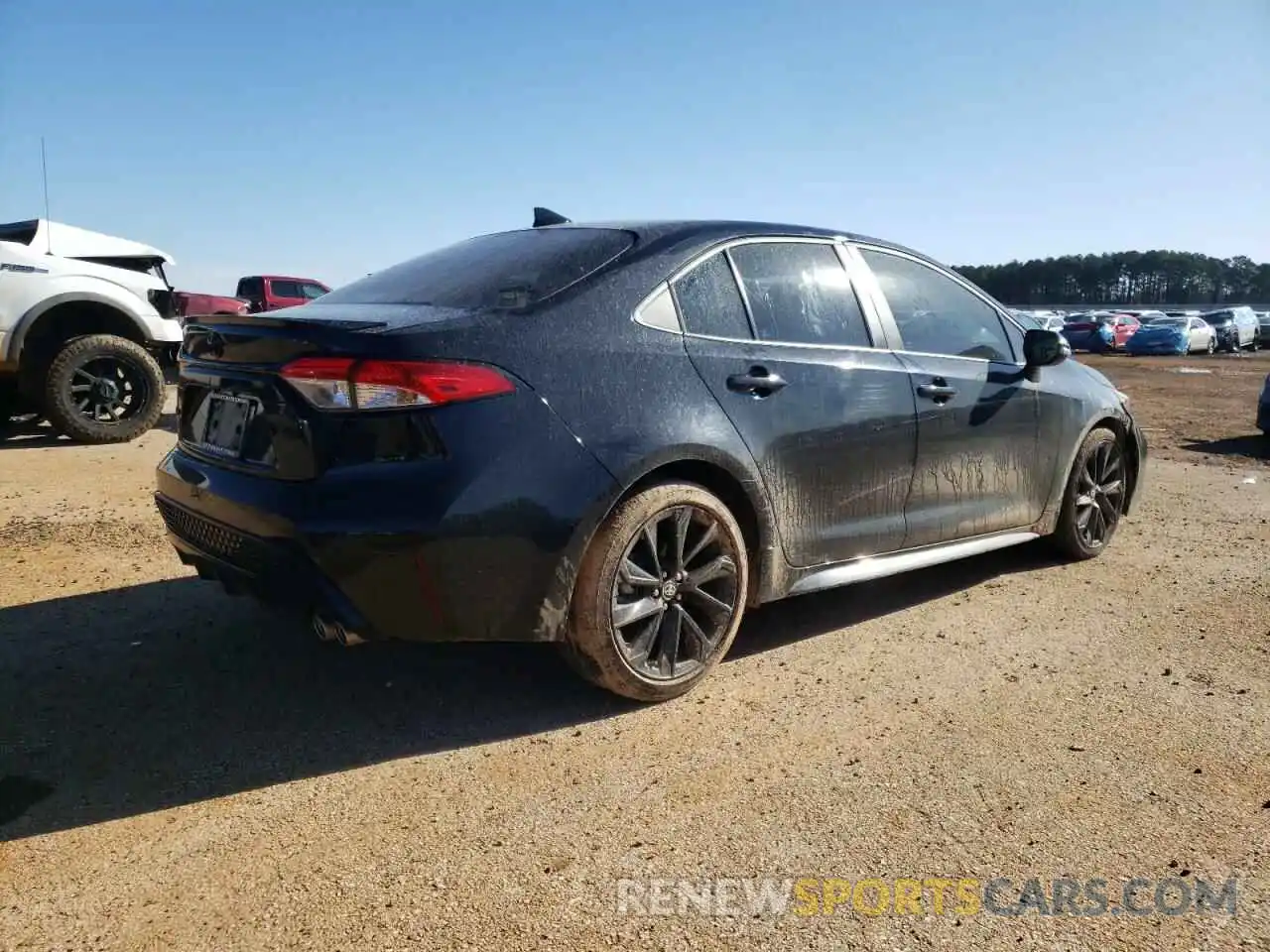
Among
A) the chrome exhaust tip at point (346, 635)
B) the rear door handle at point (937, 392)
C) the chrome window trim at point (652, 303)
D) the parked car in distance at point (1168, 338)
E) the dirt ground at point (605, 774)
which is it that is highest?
the parked car in distance at point (1168, 338)

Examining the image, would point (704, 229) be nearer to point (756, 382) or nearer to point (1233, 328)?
point (756, 382)

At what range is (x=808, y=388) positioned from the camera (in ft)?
11.5

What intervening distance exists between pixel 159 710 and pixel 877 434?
2676 millimetres

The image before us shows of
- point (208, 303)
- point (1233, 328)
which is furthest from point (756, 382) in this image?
point (1233, 328)

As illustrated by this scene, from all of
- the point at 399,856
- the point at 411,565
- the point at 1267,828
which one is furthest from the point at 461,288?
the point at 1267,828

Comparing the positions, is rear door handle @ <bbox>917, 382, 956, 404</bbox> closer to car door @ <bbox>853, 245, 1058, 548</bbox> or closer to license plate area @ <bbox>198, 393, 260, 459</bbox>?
car door @ <bbox>853, 245, 1058, 548</bbox>

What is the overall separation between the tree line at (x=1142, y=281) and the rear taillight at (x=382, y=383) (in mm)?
115908

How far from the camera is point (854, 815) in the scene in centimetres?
254

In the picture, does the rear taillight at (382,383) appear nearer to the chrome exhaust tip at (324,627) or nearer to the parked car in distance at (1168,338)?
the chrome exhaust tip at (324,627)

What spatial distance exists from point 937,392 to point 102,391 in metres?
7.21

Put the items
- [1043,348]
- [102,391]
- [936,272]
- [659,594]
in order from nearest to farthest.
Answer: [659,594] → [936,272] → [1043,348] → [102,391]

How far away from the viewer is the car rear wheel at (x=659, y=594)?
9.75ft

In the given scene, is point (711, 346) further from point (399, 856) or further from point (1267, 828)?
point (1267, 828)

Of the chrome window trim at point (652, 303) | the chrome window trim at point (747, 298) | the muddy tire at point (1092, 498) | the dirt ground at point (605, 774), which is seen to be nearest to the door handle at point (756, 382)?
the chrome window trim at point (747, 298)
